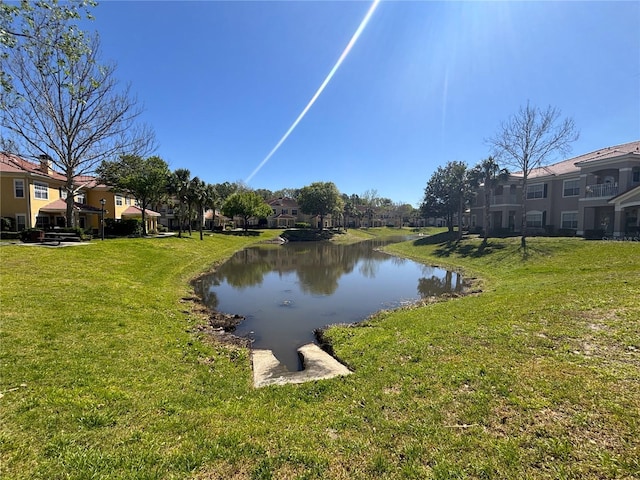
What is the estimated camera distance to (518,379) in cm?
546

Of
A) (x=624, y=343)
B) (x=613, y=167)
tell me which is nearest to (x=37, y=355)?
(x=624, y=343)

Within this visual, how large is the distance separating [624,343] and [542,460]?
4.95 meters

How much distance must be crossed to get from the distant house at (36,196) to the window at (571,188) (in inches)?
1768

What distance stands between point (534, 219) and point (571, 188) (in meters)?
5.03

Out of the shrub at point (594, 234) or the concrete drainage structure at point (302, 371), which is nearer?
the concrete drainage structure at point (302, 371)

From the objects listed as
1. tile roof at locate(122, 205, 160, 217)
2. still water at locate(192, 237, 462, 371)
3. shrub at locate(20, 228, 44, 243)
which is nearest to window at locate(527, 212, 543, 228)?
still water at locate(192, 237, 462, 371)

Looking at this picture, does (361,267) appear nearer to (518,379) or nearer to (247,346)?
(247,346)

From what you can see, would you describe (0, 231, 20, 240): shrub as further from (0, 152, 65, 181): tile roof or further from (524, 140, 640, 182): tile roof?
(524, 140, 640, 182): tile roof

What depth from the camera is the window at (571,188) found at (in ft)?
103

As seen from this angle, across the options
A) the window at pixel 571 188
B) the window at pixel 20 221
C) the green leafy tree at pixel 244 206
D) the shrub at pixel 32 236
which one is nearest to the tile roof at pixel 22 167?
the window at pixel 20 221

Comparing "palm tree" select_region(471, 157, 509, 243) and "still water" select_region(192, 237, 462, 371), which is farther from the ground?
"palm tree" select_region(471, 157, 509, 243)

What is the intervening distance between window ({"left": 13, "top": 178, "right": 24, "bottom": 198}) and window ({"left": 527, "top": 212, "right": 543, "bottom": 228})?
2118 inches

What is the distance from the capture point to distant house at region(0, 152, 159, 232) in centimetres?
2880

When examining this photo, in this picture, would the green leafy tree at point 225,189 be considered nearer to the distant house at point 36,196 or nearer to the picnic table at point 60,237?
the distant house at point 36,196
